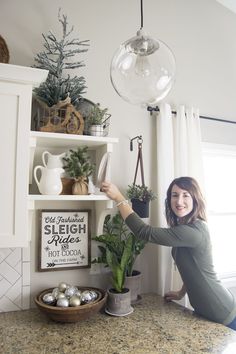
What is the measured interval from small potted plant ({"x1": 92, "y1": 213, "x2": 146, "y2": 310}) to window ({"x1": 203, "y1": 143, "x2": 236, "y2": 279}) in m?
0.96

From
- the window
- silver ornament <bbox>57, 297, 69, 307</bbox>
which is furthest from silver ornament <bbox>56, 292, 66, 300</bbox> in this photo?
the window

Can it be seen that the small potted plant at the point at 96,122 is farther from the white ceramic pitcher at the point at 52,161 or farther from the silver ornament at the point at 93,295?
the silver ornament at the point at 93,295

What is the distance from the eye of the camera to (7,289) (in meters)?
1.50

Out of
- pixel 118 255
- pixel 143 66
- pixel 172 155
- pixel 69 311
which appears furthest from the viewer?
pixel 172 155

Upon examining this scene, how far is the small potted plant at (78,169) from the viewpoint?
58.1 inches

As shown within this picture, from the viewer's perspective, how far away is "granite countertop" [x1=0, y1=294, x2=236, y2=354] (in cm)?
115

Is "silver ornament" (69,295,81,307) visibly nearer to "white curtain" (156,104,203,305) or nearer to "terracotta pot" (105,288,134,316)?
"terracotta pot" (105,288,134,316)

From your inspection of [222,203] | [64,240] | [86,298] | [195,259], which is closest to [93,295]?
[86,298]

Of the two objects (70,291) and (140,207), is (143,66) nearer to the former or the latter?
(140,207)

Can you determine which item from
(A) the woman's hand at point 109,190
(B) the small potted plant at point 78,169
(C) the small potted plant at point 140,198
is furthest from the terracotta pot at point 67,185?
(C) the small potted plant at point 140,198

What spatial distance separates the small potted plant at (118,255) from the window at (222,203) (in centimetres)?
96

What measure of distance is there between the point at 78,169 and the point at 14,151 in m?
0.33

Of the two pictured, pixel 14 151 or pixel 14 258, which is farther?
pixel 14 258

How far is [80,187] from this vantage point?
1.47 m
